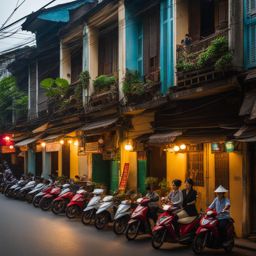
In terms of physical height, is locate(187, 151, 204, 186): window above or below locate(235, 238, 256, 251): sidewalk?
above

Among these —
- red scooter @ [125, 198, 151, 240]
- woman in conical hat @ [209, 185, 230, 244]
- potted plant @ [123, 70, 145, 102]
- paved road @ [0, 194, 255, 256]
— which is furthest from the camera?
potted plant @ [123, 70, 145, 102]

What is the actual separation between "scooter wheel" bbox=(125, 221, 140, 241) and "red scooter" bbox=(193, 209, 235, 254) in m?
2.07

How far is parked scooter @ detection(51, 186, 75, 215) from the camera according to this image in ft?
52.3

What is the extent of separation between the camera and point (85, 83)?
20.2m

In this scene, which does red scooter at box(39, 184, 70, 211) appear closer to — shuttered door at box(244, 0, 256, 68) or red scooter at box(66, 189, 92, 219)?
red scooter at box(66, 189, 92, 219)

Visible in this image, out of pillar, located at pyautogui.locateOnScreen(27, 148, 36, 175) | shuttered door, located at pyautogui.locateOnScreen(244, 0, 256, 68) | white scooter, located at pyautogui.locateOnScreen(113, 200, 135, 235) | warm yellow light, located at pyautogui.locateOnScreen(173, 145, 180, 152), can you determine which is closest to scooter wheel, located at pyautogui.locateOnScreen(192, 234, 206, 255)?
white scooter, located at pyautogui.locateOnScreen(113, 200, 135, 235)

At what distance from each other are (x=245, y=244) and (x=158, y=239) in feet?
7.14

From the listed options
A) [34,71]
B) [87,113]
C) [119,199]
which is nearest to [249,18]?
[119,199]

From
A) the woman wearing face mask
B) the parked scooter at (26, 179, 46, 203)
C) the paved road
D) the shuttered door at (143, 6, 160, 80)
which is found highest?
the shuttered door at (143, 6, 160, 80)

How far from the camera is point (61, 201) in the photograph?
1605cm

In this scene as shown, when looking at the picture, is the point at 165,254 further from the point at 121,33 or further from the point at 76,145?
the point at 76,145

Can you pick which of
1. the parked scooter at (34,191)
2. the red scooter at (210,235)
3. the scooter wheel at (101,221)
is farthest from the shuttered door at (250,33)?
the parked scooter at (34,191)

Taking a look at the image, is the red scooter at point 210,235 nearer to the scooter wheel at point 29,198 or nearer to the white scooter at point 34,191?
the white scooter at point 34,191

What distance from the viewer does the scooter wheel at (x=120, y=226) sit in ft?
38.7
